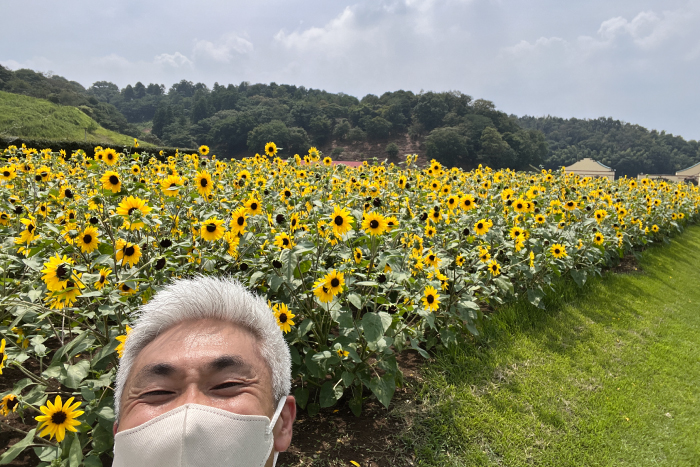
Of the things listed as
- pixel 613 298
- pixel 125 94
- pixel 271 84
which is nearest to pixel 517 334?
pixel 613 298

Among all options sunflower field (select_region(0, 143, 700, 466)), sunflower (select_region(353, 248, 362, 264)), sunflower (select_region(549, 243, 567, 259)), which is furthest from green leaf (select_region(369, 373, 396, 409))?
sunflower (select_region(549, 243, 567, 259))

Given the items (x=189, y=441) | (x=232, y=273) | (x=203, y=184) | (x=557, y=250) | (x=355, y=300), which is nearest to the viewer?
(x=189, y=441)

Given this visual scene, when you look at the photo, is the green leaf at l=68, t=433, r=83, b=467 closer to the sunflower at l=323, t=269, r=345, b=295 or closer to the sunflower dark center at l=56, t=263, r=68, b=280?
the sunflower dark center at l=56, t=263, r=68, b=280

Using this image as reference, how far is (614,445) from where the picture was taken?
2881 mm

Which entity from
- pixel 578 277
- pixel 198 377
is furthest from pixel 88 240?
pixel 578 277

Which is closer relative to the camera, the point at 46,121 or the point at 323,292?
the point at 323,292

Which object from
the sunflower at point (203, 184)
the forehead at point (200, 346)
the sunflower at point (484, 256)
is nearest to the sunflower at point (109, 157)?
the sunflower at point (203, 184)

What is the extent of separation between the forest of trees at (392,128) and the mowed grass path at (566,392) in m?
40.5

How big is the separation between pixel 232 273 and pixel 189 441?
203 cm

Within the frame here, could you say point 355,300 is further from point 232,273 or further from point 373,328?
point 232,273

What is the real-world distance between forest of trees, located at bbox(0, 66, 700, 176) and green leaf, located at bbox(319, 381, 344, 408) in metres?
41.4

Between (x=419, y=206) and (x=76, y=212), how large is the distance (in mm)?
3708

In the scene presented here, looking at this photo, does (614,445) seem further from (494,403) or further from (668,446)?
(494,403)

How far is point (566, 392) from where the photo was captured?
3434mm
